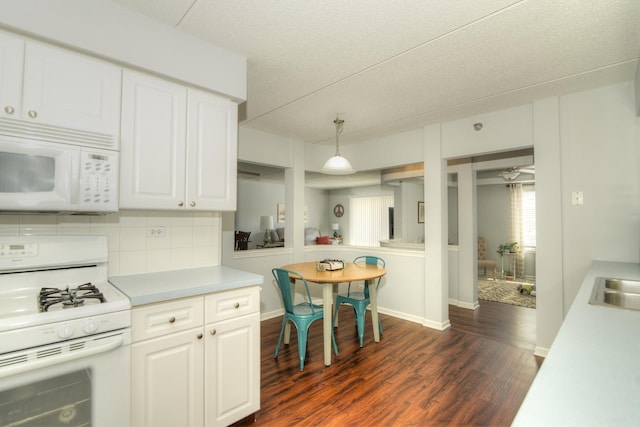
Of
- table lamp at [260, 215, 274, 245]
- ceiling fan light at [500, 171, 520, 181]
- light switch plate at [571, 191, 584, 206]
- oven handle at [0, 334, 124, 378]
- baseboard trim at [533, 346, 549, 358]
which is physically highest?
ceiling fan light at [500, 171, 520, 181]

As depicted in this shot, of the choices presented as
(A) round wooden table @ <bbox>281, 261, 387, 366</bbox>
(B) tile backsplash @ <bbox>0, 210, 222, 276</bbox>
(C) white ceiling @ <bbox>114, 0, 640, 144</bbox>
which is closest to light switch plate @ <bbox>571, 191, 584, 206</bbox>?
(C) white ceiling @ <bbox>114, 0, 640, 144</bbox>

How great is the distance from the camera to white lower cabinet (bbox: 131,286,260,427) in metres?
1.52

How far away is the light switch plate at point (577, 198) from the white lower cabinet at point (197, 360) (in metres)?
2.83

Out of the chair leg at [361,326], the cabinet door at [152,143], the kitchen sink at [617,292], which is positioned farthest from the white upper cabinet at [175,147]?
the kitchen sink at [617,292]

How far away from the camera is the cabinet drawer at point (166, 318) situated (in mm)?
1507

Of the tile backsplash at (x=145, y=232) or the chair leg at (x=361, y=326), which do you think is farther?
the chair leg at (x=361, y=326)

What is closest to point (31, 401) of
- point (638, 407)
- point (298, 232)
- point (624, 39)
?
point (638, 407)

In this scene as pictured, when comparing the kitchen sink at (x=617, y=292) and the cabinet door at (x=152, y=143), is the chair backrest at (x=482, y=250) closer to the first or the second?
the kitchen sink at (x=617, y=292)

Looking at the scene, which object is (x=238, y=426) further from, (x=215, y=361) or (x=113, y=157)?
(x=113, y=157)

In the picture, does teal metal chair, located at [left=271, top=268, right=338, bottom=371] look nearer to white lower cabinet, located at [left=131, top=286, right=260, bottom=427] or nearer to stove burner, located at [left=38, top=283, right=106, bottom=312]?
white lower cabinet, located at [left=131, top=286, right=260, bottom=427]

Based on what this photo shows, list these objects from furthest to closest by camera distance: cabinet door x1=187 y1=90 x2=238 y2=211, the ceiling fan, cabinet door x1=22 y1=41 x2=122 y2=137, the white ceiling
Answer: the ceiling fan
cabinet door x1=187 y1=90 x2=238 y2=211
the white ceiling
cabinet door x1=22 y1=41 x2=122 y2=137

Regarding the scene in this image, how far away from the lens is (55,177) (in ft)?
4.95

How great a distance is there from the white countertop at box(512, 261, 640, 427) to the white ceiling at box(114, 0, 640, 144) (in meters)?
1.60

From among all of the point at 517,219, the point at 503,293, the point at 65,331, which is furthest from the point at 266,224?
the point at 65,331
